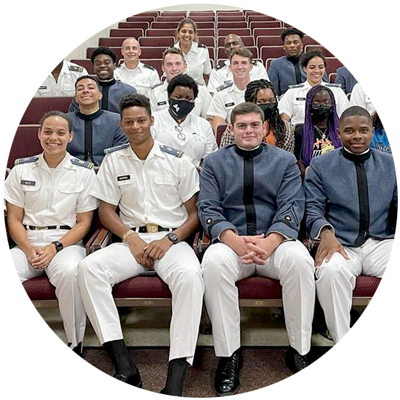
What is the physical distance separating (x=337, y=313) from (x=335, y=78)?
8.59 ft

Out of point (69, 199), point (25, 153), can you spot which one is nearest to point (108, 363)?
point (69, 199)

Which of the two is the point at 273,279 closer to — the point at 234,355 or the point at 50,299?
the point at 234,355

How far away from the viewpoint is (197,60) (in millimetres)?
4859

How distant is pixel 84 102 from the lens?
9.98 feet

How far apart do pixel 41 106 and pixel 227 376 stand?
2.18 m

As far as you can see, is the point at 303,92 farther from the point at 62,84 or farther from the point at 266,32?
the point at 266,32

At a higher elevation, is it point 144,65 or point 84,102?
point 144,65

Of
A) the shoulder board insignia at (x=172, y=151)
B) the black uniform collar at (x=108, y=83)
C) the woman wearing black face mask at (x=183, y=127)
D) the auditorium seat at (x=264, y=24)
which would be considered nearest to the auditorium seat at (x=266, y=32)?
the auditorium seat at (x=264, y=24)

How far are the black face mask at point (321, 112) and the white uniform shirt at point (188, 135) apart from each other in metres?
0.63

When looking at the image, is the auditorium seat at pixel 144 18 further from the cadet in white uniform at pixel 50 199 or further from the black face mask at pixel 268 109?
the cadet in white uniform at pixel 50 199

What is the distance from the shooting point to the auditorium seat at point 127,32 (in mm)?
6324

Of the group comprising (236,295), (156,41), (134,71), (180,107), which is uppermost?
(156,41)

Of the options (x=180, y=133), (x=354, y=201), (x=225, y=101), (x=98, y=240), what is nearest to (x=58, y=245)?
(x=98, y=240)

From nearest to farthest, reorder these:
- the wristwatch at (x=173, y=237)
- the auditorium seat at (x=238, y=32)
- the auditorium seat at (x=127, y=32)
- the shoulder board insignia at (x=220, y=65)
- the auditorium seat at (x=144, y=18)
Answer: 1. the wristwatch at (x=173, y=237)
2. the shoulder board insignia at (x=220, y=65)
3. the auditorium seat at (x=238, y=32)
4. the auditorium seat at (x=127, y=32)
5. the auditorium seat at (x=144, y=18)
